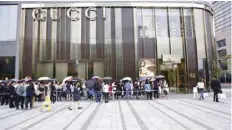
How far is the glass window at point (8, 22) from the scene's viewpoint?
1225 inches

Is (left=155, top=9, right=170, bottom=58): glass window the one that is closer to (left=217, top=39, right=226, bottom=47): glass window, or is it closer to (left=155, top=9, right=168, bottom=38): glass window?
(left=155, top=9, right=168, bottom=38): glass window

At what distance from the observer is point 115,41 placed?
1212 inches

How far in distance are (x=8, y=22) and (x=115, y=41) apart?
13.6 metres

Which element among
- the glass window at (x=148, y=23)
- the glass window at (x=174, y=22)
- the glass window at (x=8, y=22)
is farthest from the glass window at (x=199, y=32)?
the glass window at (x=8, y=22)

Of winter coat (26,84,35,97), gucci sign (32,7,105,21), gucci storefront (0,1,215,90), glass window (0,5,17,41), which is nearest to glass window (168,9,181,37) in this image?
gucci storefront (0,1,215,90)

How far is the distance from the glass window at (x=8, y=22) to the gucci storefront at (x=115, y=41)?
89 centimetres

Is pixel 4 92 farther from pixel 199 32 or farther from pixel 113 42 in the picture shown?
pixel 199 32

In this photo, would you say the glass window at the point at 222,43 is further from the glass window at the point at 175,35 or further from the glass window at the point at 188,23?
the glass window at the point at 175,35

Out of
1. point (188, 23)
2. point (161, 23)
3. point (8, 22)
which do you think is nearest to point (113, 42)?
point (161, 23)

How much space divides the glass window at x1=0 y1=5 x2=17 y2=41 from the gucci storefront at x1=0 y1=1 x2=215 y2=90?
889mm

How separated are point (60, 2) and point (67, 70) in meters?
8.64

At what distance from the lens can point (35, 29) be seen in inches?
1223

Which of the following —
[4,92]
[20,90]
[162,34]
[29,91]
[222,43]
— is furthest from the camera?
[222,43]

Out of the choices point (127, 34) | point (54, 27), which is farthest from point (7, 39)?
point (127, 34)
